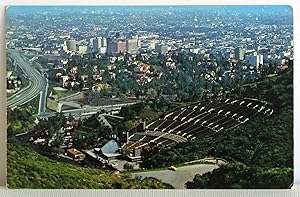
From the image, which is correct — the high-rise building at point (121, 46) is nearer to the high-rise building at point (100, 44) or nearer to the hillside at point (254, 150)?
the high-rise building at point (100, 44)

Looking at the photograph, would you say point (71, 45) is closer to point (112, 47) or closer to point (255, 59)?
point (112, 47)

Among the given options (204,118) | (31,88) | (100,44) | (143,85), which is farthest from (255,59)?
(31,88)

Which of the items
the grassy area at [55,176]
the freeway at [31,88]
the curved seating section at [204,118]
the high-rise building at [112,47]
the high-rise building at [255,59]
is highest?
the high-rise building at [112,47]

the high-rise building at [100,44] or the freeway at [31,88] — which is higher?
the high-rise building at [100,44]

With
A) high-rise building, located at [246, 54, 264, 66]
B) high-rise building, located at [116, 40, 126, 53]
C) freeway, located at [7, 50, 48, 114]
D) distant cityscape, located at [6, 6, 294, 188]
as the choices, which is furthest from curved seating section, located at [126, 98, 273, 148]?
freeway, located at [7, 50, 48, 114]

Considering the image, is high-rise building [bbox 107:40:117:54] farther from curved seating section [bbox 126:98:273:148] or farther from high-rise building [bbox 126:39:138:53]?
curved seating section [bbox 126:98:273:148]

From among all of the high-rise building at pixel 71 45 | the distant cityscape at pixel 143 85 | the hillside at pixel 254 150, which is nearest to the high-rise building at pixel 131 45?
the distant cityscape at pixel 143 85
